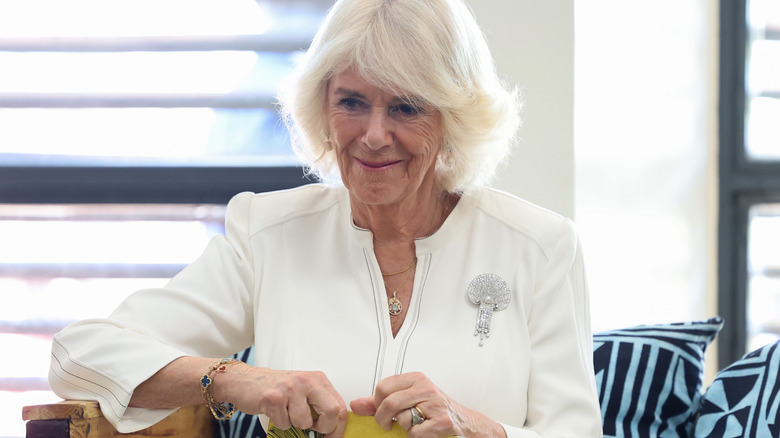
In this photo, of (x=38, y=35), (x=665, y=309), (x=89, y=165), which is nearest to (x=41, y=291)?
(x=89, y=165)

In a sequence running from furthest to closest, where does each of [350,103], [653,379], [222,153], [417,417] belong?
[222,153]
[653,379]
[350,103]
[417,417]

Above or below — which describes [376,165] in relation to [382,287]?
above

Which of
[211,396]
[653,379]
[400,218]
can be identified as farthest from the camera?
[653,379]

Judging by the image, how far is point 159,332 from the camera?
1595 millimetres

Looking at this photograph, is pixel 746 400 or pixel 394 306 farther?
A: pixel 746 400

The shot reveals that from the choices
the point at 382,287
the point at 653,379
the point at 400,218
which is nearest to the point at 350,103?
the point at 400,218

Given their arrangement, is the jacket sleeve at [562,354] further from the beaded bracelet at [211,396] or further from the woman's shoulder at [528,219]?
the beaded bracelet at [211,396]

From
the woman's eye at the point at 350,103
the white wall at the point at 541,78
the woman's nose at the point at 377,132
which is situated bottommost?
the woman's nose at the point at 377,132

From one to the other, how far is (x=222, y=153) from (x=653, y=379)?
1.43 metres

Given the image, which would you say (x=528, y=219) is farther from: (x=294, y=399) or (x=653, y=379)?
(x=294, y=399)

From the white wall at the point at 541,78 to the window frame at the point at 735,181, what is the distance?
76 cm

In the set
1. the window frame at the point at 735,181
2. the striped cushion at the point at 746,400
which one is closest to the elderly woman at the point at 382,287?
the striped cushion at the point at 746,400

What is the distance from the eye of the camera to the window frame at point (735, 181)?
2.63m

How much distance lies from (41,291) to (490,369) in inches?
68.3
